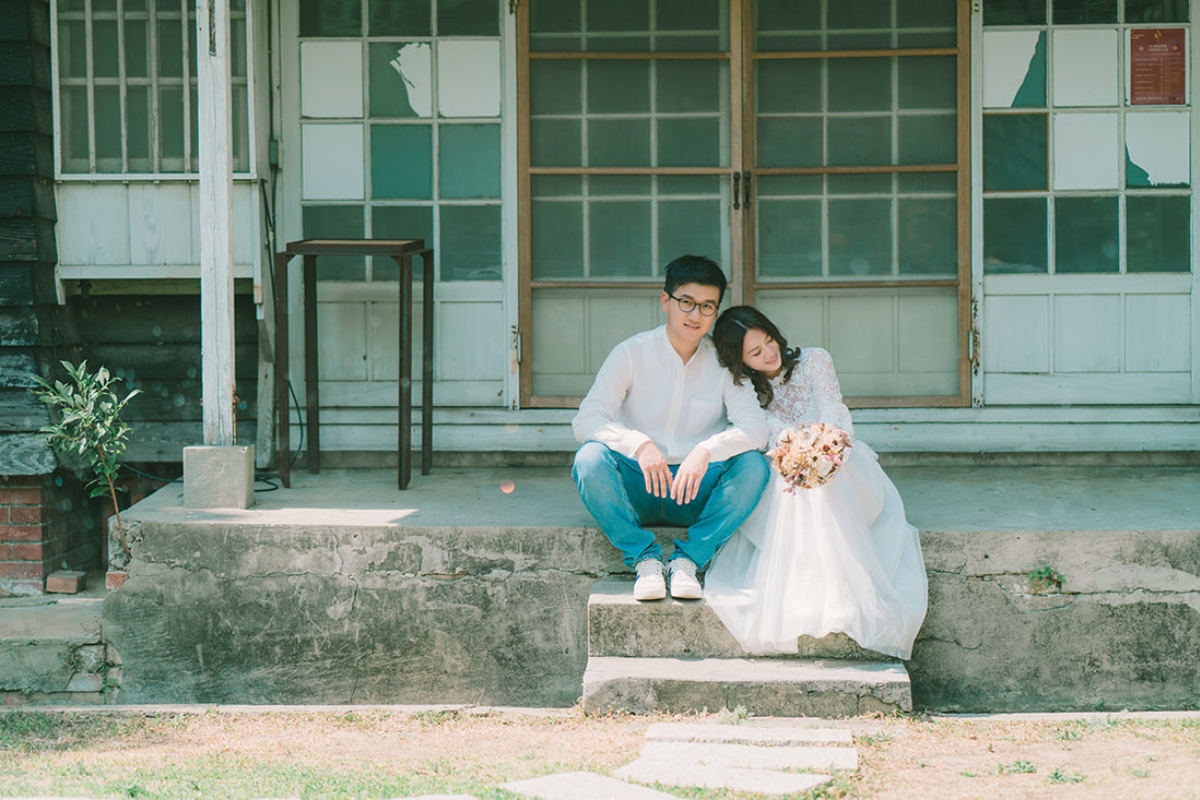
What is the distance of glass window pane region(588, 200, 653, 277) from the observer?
645 cm

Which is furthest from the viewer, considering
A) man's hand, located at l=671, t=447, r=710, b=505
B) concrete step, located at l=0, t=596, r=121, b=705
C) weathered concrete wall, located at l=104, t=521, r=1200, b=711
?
concrete step, located at l=0, t=596, r=121, b=705

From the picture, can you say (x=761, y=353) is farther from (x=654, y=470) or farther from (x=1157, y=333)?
(x=1157, y=333)

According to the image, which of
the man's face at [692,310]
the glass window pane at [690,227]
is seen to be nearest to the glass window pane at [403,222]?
the glass window pane at [690,227]

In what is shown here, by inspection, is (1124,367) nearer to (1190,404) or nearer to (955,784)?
(1190,404)

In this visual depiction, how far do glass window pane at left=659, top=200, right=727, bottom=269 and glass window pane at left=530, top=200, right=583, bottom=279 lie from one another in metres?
0.42

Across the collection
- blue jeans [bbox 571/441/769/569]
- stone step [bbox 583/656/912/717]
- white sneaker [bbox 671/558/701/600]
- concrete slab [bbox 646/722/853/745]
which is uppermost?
blue jeans [bbox 571/441/769/569]

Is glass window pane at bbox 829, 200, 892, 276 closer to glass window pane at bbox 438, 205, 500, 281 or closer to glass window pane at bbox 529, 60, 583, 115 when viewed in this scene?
glass window pane at bbox 529, 60, 583, 115

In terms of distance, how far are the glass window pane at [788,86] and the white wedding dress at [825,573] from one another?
227cm

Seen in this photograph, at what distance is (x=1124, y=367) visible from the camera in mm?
6375

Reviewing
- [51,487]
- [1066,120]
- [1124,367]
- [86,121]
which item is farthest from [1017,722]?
[86,121]

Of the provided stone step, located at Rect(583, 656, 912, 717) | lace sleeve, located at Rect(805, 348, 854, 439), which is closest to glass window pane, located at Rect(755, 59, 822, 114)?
lace sleeve, located at Rect(805, 348, 854, 439)

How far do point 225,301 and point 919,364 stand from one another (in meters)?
3.37

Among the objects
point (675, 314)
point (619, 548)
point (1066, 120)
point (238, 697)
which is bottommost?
point (238, 697)

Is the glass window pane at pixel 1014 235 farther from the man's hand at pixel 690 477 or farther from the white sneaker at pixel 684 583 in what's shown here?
the white sneaker at pixel 684 583
